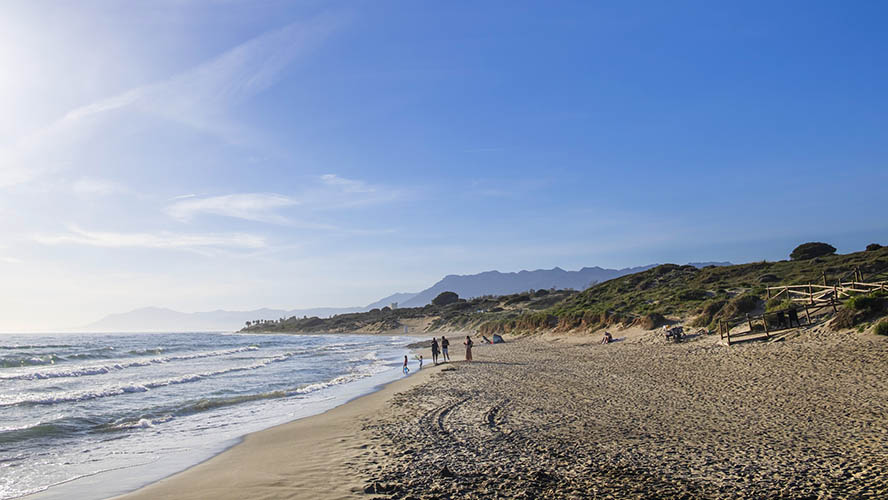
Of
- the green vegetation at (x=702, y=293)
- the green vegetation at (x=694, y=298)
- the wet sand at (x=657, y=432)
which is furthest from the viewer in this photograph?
the green vegetation at (x=702, y=293)

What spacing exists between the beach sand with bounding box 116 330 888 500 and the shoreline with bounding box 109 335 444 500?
0.04 metres

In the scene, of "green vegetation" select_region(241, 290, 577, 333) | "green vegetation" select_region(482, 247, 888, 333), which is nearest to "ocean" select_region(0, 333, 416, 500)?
"green vegetation" select_region(482, 247, 888, 333)

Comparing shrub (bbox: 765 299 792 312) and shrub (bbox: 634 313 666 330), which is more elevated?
shrub (bbox: 765 299 792 312)

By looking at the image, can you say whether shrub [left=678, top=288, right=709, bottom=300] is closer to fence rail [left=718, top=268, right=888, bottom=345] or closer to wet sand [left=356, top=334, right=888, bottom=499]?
fence rail [left=718, top=268, right=888, bottom=345]

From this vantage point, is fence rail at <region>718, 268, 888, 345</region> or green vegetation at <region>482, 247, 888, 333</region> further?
green vegetation at <region>482, 247, 888, 333</region>

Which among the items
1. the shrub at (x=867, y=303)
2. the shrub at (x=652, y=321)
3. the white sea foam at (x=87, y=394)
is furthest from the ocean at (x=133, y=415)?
the shrub at (x=867, y=303)

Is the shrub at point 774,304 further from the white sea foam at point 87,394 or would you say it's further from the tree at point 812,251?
the tree at point 812,251

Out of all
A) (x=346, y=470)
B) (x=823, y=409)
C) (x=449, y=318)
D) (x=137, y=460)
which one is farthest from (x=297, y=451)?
(x=449, y=318)

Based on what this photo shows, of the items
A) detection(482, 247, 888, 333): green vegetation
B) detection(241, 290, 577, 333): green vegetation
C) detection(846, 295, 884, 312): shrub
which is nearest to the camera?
detection(846, 295, 884, 312): shrub

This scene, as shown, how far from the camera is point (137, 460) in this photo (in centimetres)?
960

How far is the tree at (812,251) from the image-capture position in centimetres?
5403

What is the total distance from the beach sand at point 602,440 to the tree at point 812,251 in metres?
45.6

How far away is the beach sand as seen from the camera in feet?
20.3

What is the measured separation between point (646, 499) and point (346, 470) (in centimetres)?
438
